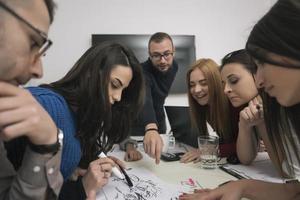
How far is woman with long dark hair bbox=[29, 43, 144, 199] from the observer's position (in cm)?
92

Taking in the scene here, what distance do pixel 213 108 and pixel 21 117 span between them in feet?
3.73

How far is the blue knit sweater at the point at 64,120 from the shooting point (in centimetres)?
87

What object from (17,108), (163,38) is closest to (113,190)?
(17,108)

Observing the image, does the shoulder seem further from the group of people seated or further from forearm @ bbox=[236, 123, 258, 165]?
forearm @ bbox=[236, 123, 258, 165]

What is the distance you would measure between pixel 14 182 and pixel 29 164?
0.21 feet

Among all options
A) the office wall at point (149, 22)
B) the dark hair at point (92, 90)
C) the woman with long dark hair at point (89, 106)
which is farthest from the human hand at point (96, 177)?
the office wall at point (149, 22)

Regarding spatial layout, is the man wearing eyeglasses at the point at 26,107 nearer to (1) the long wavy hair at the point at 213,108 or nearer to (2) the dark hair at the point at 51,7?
(2) the dark hair at the point at 51,7

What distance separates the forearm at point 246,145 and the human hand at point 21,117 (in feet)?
3.15

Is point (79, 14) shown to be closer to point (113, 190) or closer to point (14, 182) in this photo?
point (113, 190)

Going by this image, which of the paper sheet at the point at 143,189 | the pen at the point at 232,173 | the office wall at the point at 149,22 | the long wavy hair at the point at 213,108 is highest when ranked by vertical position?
the office wall at the point at 149,22

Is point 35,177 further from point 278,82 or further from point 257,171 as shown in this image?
point 257,171

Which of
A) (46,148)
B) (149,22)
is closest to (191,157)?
(46,148)

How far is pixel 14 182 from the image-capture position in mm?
540

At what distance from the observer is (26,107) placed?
476 millimetres
